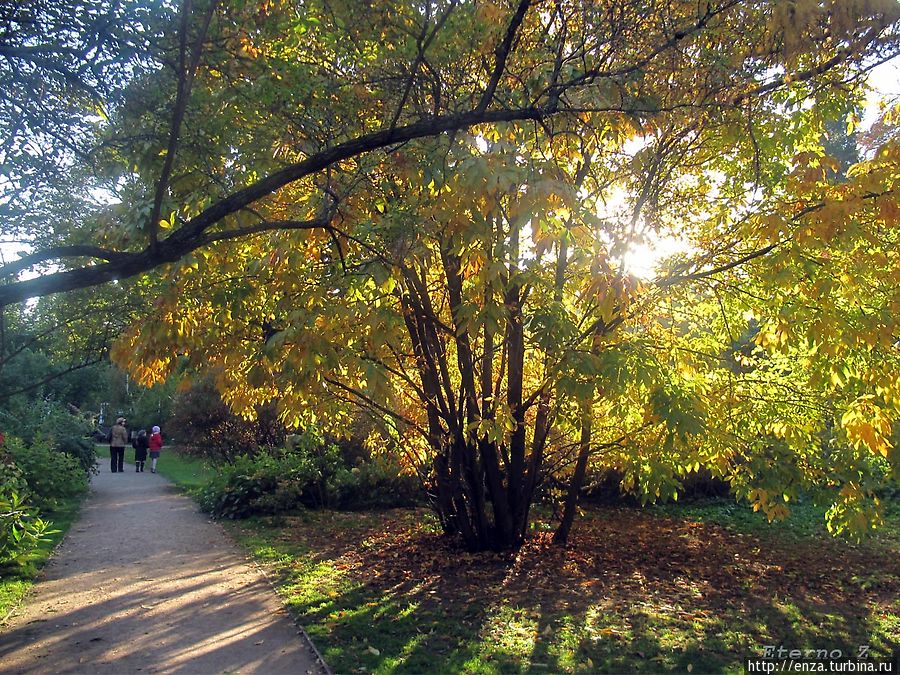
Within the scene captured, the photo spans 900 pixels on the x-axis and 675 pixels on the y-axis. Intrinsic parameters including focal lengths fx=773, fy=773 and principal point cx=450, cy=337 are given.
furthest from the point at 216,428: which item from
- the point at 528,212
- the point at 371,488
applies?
the point at 528,212

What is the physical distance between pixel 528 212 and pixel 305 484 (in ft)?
30.9

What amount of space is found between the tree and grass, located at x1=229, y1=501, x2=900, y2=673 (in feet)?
3.53

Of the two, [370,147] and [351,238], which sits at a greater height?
[370,147]

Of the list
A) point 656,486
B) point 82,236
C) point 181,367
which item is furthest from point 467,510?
point 82,236

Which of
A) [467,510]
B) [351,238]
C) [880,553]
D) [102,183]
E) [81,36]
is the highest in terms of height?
[81,36]

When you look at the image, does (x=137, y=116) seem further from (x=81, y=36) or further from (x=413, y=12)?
(x=413, y=12)

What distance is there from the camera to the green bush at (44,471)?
41.3ft

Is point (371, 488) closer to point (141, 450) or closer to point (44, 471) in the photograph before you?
point (44, 471)

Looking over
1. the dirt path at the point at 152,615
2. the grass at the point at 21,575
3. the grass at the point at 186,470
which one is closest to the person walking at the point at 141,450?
the grass at the point at 186,470

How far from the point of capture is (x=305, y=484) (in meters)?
13.1

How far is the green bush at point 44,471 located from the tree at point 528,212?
632 centimetres

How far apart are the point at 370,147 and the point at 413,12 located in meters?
2.07

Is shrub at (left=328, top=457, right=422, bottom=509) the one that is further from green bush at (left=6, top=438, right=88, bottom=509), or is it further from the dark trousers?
the dark trousers

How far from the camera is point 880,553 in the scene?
10273 millimetres
